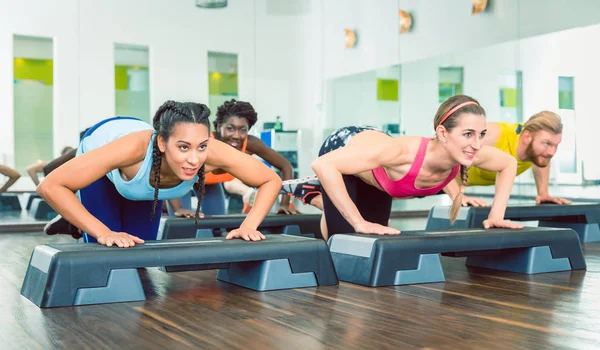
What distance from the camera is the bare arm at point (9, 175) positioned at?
5316 millimetres

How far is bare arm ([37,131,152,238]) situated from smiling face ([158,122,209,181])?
0.49 ft

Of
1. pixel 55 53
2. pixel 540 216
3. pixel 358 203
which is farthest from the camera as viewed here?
pixel 55 53

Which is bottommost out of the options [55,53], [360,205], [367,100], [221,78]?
[360,205]

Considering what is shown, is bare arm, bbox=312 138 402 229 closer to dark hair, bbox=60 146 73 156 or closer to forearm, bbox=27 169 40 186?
dark hair, bbox=60 146 73 156

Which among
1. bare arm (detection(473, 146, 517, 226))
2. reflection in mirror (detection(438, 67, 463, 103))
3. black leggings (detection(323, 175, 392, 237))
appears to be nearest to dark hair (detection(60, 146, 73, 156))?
black leggings (detection(323, 175, 392, 237))

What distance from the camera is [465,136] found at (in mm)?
2631

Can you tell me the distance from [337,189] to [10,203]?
12.2 feet

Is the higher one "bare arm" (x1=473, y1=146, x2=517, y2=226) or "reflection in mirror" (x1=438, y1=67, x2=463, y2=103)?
"reflection in mirror" (x1=438, y1=67, x2=463, y2=103)

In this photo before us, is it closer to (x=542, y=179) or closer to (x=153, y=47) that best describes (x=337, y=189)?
(x=542, y=179)

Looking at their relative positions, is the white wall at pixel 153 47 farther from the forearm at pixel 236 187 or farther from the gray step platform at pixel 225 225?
the gray step platform at pixel 225 225

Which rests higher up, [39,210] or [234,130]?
[234,130]

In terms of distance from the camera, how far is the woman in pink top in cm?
265

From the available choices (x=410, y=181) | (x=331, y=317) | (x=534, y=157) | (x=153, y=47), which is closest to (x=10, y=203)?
(x=153, y=47)

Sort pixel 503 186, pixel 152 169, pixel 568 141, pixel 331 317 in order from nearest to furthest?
1. pixel 331 317
2. pixel 152 169
3. pixel 503 186
4. pixel 568 141
